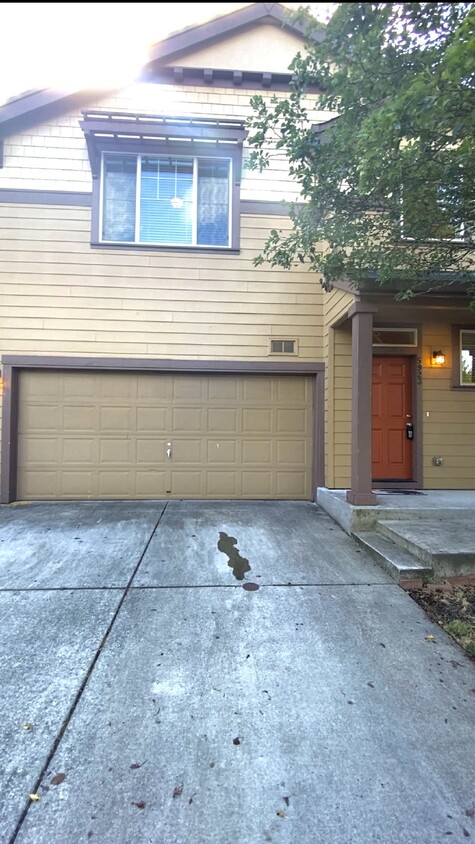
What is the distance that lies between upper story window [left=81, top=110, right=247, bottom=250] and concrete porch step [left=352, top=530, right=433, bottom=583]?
16.1 ft

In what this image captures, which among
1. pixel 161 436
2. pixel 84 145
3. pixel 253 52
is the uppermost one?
pixel 253 52

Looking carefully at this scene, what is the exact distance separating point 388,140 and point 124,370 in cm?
521

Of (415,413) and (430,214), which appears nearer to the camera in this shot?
(430,214)

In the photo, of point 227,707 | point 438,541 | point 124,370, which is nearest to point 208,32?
point 124,370

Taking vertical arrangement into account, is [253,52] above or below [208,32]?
below

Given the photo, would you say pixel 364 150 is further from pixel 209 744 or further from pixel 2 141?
pixel 2 141

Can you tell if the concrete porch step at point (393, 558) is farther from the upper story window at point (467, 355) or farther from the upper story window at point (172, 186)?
the upper story window at point (172, 186)

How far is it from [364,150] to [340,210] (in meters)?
1.07

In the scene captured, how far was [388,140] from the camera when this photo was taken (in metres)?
2.87

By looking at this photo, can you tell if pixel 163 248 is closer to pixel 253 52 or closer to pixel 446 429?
pixel 253 52

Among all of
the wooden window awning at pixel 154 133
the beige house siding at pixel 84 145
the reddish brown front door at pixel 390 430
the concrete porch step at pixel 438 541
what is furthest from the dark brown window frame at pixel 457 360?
the wooden window awning at pixel 154 133

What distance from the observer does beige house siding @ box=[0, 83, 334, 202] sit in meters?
7.12

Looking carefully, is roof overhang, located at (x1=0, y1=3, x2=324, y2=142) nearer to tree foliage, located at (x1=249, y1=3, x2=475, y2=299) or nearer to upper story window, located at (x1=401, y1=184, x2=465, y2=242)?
tree foliage, located at (x1=249, y1=3, x2=475, y2=299)

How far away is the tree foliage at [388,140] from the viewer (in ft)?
8.71
